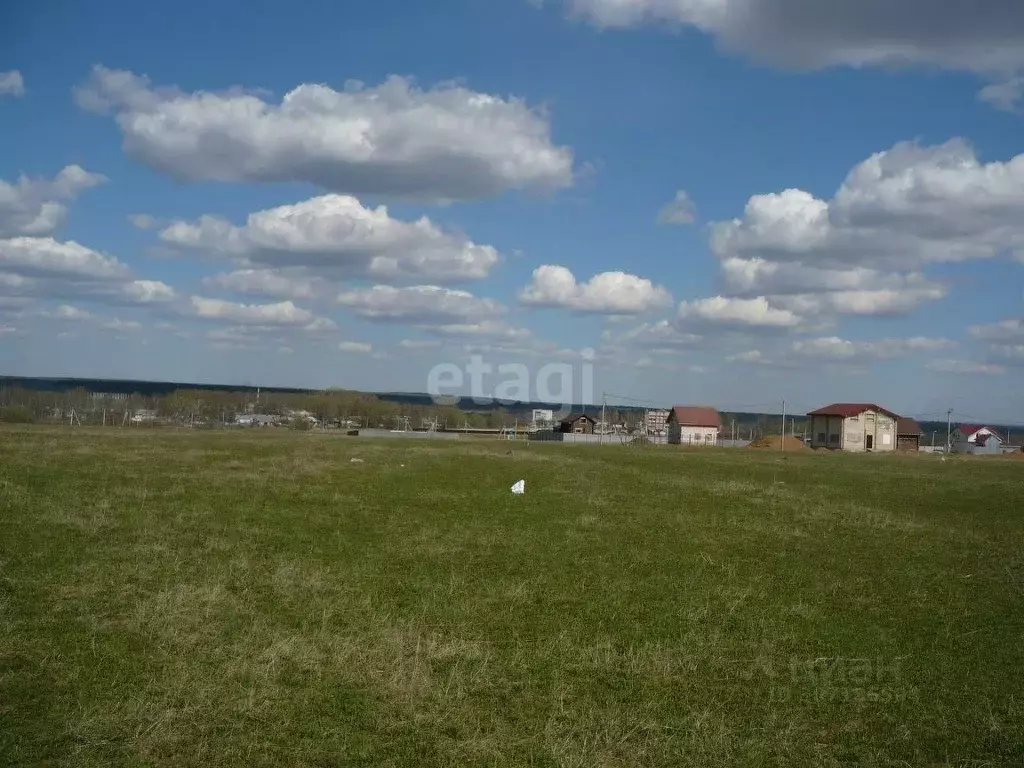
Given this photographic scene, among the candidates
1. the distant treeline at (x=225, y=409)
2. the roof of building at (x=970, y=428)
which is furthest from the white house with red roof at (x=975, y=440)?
the distant treeline at (x=225, y=409)

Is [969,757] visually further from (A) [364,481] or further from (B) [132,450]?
(B) [132,450]

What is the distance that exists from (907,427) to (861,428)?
12419 millimetres

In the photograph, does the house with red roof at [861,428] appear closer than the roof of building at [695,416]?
Yes

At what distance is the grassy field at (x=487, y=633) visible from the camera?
24.1 feet

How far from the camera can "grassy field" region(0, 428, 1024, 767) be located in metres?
7.36

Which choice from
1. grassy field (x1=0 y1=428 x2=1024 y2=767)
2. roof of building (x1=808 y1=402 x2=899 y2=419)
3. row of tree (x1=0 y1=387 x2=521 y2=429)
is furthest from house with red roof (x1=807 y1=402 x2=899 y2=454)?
grassy field (x1=0 y1=428 x2=1024 y2=767)

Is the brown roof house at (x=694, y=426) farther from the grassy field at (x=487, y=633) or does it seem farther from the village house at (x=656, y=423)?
the grassy field at (x=487, y=633)

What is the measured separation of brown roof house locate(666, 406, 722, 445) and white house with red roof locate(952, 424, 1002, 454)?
31.6 m

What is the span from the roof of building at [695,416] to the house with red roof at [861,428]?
44.4 feet

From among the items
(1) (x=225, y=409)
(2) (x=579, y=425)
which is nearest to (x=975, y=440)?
(2) (x=579, y=425)

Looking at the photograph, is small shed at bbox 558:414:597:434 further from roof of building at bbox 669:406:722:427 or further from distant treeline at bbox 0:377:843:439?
roof of building at bbox 669:406:722:427

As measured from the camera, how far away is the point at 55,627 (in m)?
9.63

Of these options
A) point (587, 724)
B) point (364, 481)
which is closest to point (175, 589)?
point (587, 724)

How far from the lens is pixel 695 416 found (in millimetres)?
98750
